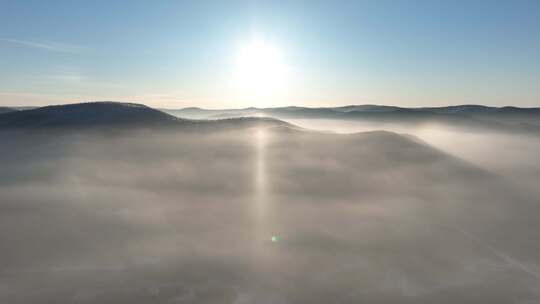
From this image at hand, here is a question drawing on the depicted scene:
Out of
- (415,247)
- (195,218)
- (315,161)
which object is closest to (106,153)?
(315,161)

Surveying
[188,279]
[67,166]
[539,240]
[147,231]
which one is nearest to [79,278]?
[188,279]

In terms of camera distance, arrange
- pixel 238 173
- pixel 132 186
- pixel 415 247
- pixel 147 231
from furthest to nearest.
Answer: pixel 238 173 → pixel 132 186 → pixel 147 231 → pixel 415 247

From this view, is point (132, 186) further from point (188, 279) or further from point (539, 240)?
point (539, 240)

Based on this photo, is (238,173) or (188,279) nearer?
(188,279)

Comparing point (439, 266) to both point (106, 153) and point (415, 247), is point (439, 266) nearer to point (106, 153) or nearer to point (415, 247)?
point (415, 247)

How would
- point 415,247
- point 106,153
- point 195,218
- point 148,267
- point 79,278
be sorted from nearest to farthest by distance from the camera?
point 79,278
point 148,267
point 415,247
point 195,218
point 106,153

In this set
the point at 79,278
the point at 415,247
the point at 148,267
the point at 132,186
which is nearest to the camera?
the point at 79,278
